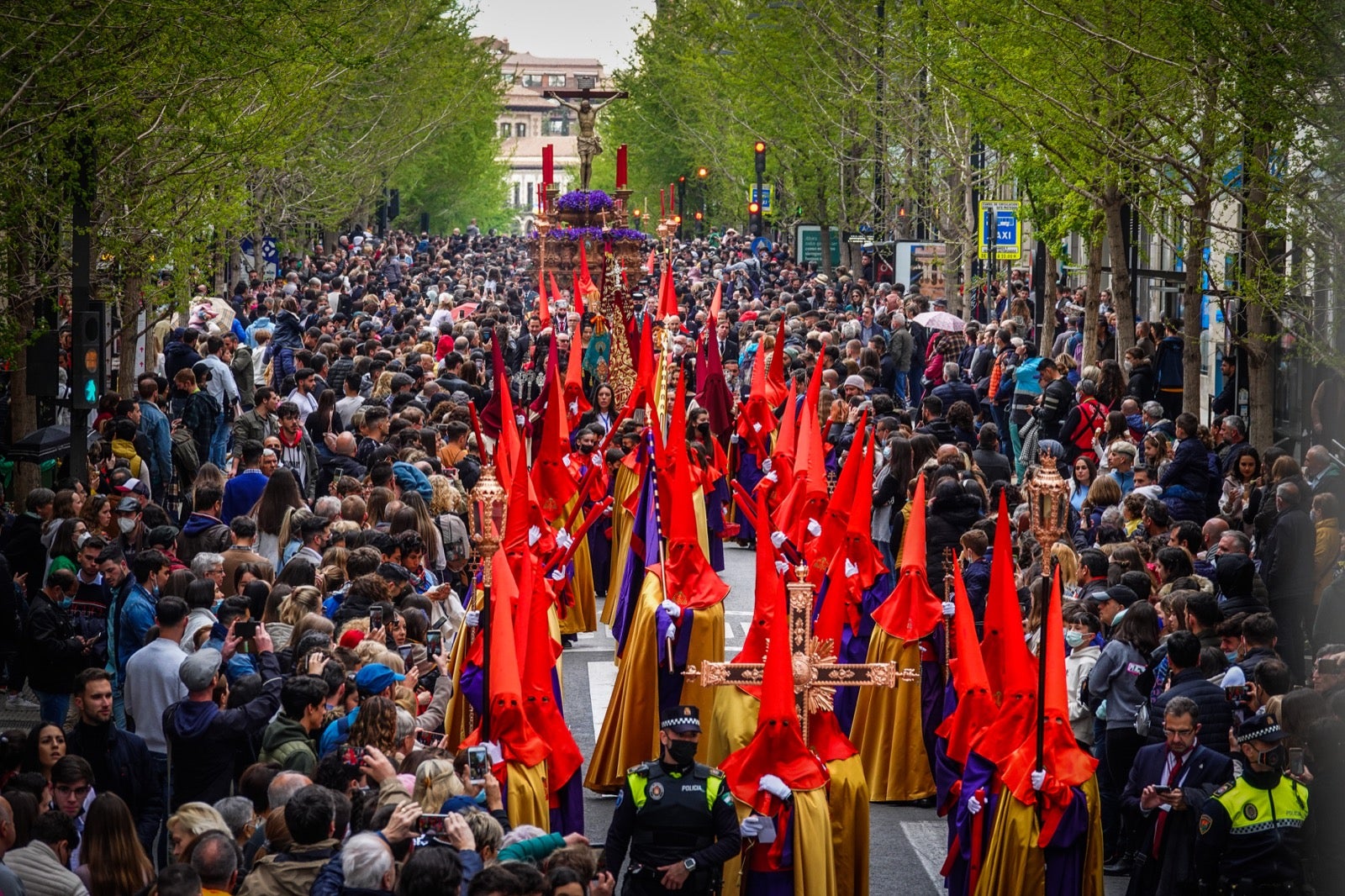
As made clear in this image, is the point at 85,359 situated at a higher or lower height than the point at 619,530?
higher

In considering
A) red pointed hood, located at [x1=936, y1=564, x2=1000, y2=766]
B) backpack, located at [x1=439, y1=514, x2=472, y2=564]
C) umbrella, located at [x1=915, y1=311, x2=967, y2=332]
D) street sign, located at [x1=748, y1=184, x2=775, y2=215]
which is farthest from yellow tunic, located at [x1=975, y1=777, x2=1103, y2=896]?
street sign, located at [x1=748, y1=184, x2=775, y2=215]

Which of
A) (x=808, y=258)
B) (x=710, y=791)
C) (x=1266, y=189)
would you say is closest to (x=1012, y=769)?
(x=710, y=791)

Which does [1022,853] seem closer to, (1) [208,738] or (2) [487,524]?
(2) [487,524]

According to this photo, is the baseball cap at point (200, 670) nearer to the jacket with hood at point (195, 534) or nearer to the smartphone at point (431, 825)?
the smartphone at point (431, 825)

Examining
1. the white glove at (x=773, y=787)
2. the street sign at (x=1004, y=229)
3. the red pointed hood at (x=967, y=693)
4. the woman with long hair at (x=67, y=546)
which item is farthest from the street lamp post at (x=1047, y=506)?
the street sign at (x=1004, y=229)

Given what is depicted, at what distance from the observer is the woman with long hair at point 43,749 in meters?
9.22

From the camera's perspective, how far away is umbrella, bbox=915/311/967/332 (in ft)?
90.4

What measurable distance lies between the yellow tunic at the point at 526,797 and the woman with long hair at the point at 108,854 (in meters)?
2.03

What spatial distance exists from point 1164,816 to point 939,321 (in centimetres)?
1853

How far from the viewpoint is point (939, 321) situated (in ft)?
90.8

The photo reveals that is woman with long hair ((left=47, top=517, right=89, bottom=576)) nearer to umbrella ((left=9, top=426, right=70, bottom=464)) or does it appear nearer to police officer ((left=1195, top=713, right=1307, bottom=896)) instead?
umbrella ((left=9, top=426, right=70, bottom=464))

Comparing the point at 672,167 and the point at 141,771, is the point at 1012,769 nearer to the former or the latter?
the point at 141,771

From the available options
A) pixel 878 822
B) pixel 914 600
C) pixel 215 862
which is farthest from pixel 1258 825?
pixel 215 862

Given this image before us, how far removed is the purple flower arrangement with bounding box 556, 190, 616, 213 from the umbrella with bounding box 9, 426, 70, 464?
14.0 metres
